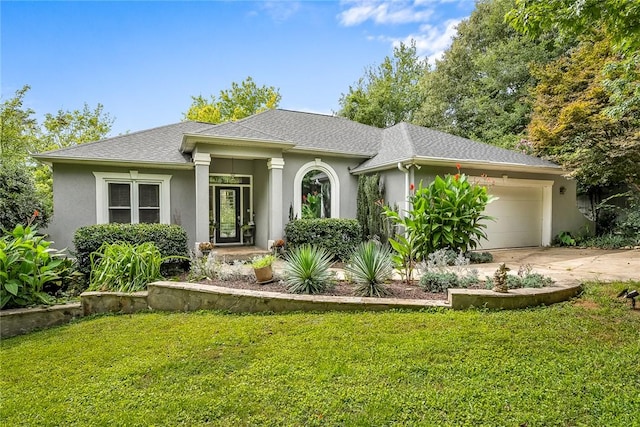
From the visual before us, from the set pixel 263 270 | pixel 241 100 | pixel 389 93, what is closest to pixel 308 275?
pixel 263 270

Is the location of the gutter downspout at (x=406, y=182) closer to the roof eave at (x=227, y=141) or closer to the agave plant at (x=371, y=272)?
the roof eave at (x=227, y=141)

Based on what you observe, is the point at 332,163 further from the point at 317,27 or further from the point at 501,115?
the point at 501,115

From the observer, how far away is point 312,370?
125 inches

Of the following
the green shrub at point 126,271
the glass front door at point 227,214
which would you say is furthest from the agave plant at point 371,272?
the glass front door at point 227,214

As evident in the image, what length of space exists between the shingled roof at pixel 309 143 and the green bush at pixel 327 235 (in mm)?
2322

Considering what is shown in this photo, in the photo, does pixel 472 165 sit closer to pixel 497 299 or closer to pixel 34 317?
pixel 497 299

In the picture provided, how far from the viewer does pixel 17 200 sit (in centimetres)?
865

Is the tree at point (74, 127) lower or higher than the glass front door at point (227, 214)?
higher

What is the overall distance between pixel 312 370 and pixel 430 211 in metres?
5.34

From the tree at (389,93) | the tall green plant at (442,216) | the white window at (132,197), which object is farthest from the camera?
the tree at (389,93)

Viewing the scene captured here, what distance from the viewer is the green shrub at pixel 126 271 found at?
225 inches

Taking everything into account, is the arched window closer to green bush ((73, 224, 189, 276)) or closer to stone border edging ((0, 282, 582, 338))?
green bush ((73, 224, 189, 276))

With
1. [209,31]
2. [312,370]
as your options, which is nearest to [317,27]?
[209,31]

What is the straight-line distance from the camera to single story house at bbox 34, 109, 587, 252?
30.6 feet
